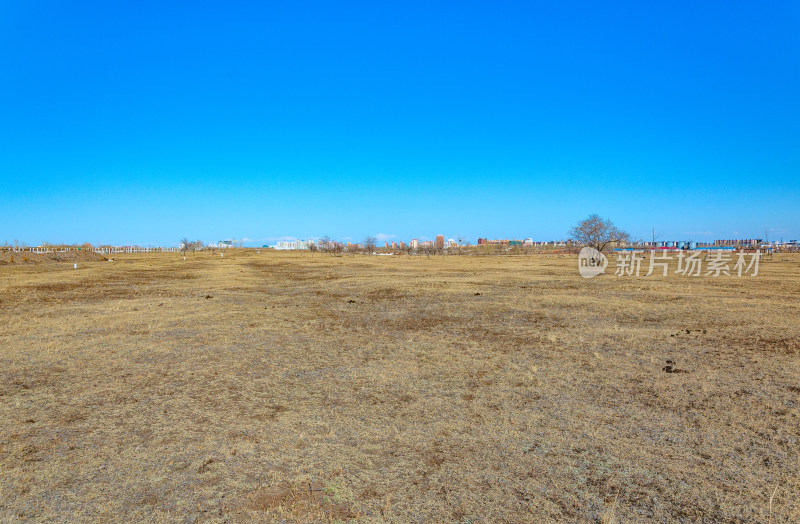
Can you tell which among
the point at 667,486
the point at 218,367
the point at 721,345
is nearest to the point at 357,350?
the point at 218,367

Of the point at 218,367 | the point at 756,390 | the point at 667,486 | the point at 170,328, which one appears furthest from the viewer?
the point at 170,328

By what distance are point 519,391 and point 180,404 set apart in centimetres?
495

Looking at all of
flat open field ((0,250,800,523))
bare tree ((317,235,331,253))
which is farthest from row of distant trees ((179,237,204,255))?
flat open field ((0,250,800,523))

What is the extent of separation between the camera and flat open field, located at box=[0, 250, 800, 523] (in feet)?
12.7

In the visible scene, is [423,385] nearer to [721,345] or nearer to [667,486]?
[667,486]

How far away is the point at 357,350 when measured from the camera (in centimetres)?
976

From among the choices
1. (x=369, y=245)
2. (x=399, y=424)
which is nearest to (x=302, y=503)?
(x=399, y=424)

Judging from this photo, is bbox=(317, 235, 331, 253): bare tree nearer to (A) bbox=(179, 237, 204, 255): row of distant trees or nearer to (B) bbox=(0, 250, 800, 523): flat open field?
(A) bbox=(179, 237, 204, 255): row of distant trees

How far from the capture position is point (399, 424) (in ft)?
18.2

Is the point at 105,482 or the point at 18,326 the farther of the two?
the point at 18,326

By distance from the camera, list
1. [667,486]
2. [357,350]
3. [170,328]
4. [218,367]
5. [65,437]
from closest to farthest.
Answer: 1. [667,486]
2. [65,437]
3. [218,367]
4. [357,350]
5. [170,328]

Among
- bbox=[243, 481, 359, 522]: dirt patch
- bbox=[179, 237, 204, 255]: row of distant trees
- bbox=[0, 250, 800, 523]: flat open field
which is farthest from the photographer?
bbox=[179, 237, 204, 255]: row of distant trees

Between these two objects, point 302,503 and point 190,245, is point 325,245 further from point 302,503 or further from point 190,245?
point 302,503

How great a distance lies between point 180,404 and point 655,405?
665 cm
